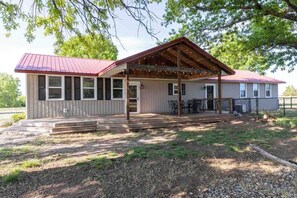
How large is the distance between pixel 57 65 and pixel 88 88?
2.08 m

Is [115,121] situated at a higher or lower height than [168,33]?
lower

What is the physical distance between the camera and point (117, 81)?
43.5ft

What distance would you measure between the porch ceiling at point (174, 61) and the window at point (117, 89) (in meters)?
0.49

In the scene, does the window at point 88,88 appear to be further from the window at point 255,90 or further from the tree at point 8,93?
the tree at point 8,93

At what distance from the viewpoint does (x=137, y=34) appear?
19.9 ft

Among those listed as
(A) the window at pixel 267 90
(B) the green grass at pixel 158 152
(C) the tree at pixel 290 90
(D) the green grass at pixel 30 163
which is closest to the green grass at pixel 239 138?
(B) the green grass at pixel 158 152

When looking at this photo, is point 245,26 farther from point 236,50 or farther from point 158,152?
point 158,152

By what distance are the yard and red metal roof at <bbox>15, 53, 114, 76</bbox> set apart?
4.55 meters

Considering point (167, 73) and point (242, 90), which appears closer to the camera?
point (167, 73)

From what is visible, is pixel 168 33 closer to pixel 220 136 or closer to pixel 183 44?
pixel 183 44

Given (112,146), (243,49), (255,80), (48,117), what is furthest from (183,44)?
(255,80)

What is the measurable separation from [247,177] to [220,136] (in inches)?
148

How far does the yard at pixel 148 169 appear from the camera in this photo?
374cm

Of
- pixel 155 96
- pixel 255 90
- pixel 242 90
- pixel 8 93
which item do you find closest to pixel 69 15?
pixel 155 96
